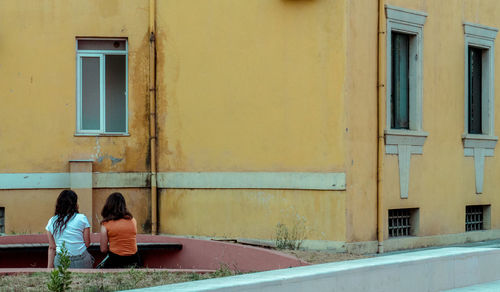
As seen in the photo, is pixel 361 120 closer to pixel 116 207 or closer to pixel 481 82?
pixel 481 82

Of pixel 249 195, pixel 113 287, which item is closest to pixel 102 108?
pixel 249 195

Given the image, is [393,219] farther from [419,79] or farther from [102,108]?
[102,108]

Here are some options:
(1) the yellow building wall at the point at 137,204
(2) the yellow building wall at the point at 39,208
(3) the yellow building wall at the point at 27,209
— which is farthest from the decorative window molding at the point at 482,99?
(3) the yellow building wall at the point at 27,209

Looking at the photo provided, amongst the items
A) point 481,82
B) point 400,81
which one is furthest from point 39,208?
point 481,82

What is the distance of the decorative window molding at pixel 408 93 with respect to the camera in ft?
45.3

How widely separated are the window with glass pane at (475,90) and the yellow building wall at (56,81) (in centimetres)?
667

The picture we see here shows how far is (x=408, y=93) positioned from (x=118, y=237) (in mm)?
6878

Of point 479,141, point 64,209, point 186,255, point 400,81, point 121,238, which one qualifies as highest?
point 400,81

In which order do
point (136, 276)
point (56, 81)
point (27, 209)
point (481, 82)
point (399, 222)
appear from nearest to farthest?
point (136, 276), point (27, 209), point (56, 81), point (399, 222), point (481, 82)

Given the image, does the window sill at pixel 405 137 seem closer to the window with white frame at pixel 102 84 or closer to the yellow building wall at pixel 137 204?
the yellow building wall at pixel 137 204

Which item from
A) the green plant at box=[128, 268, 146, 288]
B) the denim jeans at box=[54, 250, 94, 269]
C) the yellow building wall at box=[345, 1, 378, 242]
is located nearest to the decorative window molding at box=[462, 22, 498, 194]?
the yellow building wall at box=[345, 1, 378, 242]

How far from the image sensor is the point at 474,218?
16062 millimetres

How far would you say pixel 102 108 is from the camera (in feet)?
46.3

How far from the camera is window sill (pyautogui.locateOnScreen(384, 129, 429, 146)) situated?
1364cm
